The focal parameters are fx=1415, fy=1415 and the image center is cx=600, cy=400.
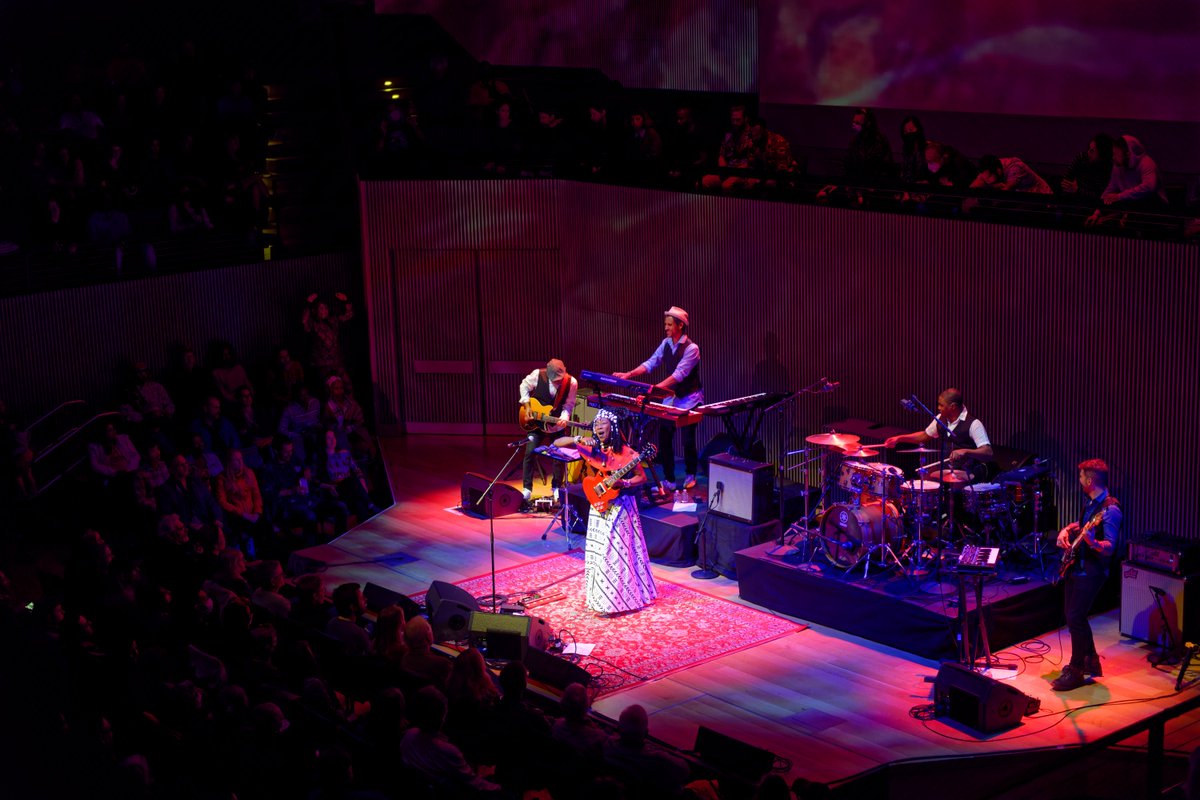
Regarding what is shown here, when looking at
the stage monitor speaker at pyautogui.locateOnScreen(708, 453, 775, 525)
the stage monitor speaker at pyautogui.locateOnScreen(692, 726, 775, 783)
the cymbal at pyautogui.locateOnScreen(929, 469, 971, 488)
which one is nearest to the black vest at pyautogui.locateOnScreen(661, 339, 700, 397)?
the stage monitor speaker at pyautogui.locateOnScreen(708, 453, 775, 525)

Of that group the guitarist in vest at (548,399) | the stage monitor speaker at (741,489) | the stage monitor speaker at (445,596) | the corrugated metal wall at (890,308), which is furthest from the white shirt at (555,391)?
the stage monitor speaker at (445,596)

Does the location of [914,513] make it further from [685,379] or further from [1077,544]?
[685,379]

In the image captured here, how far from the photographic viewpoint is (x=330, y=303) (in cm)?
1453

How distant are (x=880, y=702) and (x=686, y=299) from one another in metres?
5.51

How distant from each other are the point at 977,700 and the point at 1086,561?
46.1 inches

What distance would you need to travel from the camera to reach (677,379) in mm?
11711

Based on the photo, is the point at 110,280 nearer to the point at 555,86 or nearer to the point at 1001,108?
the point at 555,86

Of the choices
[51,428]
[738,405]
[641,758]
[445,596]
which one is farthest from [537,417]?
[641,758]

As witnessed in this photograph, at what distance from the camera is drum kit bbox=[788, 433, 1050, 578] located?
962cm

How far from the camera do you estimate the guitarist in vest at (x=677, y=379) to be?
38.4 feet

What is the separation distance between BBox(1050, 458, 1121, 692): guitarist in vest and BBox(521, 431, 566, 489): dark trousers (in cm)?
479

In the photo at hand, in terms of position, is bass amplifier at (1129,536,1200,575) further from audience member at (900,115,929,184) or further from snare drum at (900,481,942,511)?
audience member at (900,115,929,184)

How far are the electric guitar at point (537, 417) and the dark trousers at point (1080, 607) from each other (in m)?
4.54

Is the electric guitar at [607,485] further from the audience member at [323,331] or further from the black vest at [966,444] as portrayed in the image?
the audience member at [323,331]
